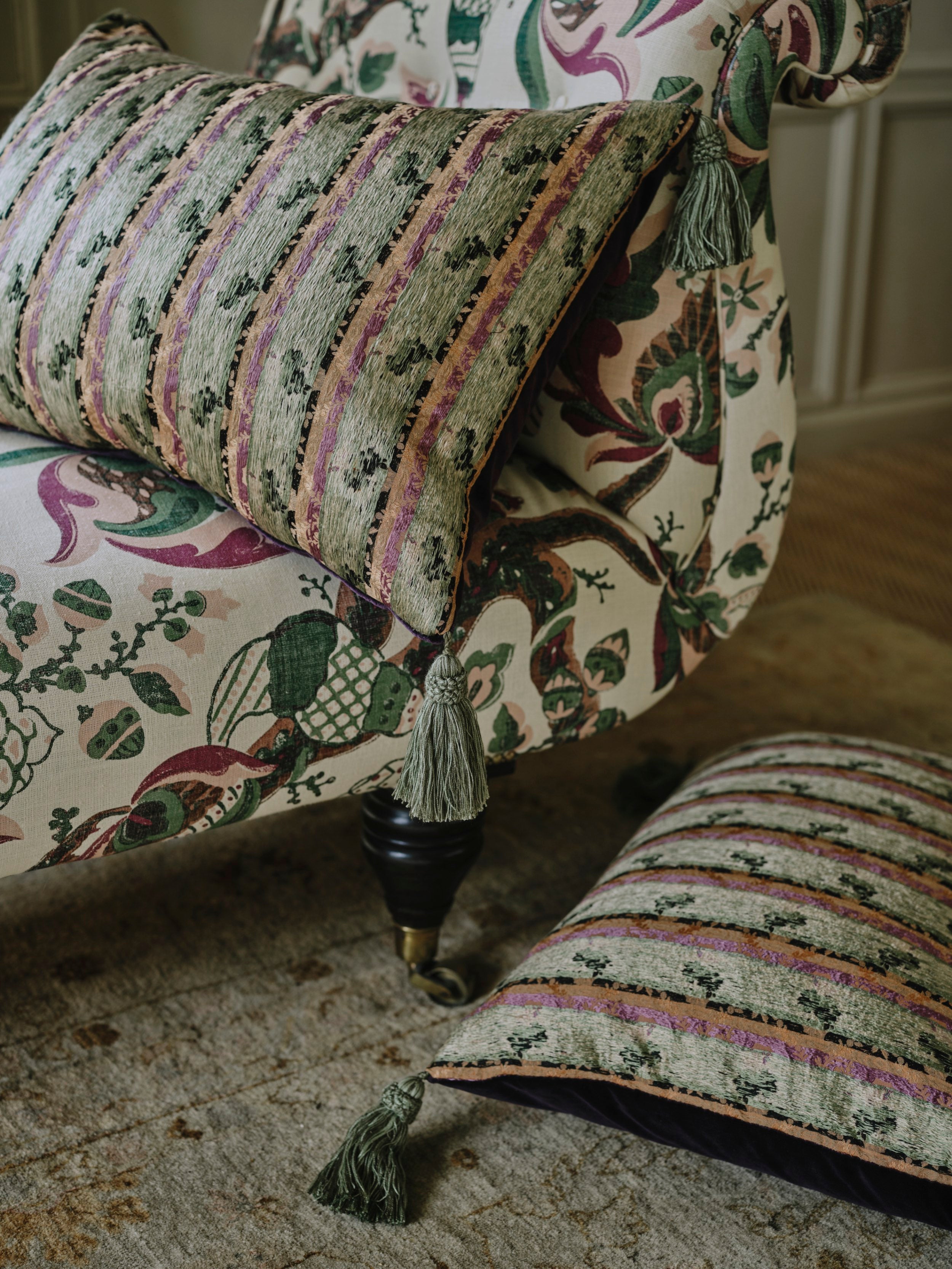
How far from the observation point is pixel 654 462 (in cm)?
87

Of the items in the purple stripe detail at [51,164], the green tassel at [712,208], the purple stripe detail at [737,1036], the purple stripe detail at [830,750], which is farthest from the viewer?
the purple stripe detail at [830,750]

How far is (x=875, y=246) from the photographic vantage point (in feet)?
8.15

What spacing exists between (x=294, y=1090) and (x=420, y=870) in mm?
174

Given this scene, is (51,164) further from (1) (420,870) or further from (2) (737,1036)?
(2) (737,1036)

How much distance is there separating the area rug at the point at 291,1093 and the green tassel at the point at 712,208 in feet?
1.86

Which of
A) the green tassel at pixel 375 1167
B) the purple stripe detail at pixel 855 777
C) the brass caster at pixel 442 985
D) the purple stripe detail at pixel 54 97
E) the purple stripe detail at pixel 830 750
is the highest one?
the purple stripe detail at pixel 54 97

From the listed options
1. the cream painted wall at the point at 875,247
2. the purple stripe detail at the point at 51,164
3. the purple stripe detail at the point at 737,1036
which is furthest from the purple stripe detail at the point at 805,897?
the cream painted wall at the point at 875,247

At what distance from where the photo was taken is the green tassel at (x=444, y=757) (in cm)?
73

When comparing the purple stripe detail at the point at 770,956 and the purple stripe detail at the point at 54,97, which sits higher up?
the purple stripe detail at the point at 54,97

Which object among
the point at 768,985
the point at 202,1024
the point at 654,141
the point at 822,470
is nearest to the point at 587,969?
the point at 768,985

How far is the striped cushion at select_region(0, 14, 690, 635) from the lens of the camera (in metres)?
0.70

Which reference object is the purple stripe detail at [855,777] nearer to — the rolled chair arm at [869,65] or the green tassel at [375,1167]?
the green tassel at [375,1167]

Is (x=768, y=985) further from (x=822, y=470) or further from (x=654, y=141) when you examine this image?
(x=822, y=470)

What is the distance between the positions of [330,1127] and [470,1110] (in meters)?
0.10
